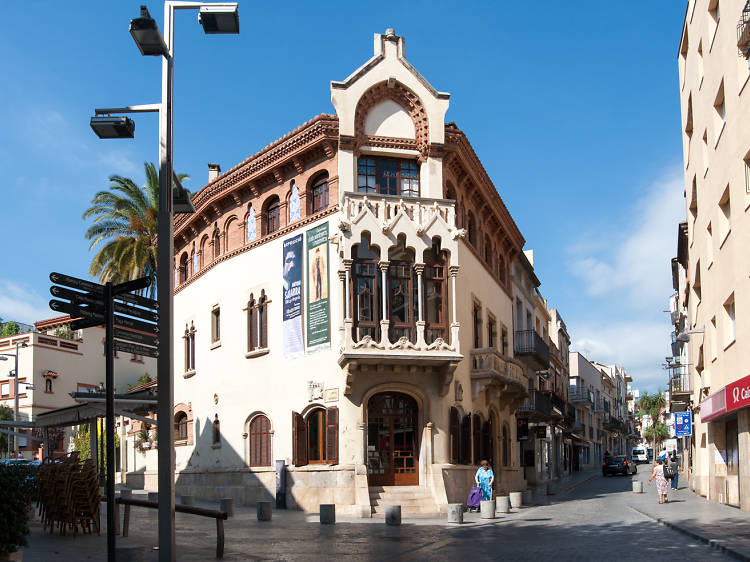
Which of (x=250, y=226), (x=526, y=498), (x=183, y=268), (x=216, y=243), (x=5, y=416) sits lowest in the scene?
(x=526, y=498)

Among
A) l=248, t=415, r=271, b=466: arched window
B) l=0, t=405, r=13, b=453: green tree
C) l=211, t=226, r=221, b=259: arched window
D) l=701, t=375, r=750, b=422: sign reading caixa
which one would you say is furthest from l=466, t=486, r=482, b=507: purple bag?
l=0, t=405, r=13, b=453: green tree

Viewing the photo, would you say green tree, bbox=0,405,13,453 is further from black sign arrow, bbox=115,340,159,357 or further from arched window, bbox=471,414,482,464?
black sign arrow, bbox=115,340,159,357

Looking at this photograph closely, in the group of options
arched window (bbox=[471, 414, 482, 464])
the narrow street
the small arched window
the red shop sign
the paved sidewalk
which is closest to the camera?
the narrow street

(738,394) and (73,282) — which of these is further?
(738,394)

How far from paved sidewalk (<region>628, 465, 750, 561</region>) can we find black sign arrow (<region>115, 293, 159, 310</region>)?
396 inches

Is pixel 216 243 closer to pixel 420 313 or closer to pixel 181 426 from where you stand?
pixel 181 426

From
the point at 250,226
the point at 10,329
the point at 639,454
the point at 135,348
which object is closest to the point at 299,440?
the point at 250,226

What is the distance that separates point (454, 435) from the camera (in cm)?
2630

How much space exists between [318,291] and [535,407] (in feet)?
58.3

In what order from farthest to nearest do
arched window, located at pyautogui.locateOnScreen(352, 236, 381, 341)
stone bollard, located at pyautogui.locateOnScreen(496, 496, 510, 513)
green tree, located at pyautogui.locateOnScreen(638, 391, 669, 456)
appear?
green tree, located at pyautogui.locateOnScreen(638, 391, 669, 456) → arched window, located at pyautogui.locateOnScreen(352, 236, 381, 341) → stone bollard, located at pyautogui.locateOnScreen(496, 496, 510, 513)

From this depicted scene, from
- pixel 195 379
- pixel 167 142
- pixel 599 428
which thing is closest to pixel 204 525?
pixel 167 142

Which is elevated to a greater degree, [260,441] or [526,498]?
[260,441]

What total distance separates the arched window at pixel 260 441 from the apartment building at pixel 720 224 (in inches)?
574

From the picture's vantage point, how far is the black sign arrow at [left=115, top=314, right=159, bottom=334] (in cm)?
1057
